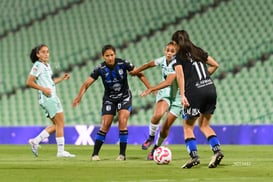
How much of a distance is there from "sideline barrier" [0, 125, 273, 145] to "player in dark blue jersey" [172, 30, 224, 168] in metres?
9.33

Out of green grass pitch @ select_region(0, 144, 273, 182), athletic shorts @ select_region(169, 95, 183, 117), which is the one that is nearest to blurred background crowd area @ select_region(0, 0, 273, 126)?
athletic shorts @ select_region(169, 95, 183, 117)

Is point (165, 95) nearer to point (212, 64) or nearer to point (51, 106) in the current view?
point (51, 106)

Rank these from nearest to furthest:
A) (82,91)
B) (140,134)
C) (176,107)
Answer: (82,91)
(176,107)
(140,134)

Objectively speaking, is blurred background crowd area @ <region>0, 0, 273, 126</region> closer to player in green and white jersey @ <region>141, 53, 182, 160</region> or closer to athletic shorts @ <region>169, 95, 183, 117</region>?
player in green and white jersey @ <region>141, 53, 182, 160</region>

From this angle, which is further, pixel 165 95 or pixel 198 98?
pixel 165 95

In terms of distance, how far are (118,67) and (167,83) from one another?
113 centimetres

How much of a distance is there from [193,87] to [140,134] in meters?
10.7

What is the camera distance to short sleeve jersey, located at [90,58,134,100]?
47.8 feet

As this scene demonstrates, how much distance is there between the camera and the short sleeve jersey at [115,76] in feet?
47.8

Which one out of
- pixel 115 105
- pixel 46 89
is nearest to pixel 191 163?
pixel 115 105

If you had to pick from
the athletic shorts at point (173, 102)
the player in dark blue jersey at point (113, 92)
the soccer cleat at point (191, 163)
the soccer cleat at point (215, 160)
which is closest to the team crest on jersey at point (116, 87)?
the player in dark blue jersey at point (113, 92)

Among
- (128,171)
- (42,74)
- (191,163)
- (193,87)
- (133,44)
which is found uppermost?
(133,44)

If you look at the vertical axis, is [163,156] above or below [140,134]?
below

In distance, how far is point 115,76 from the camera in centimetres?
1459
